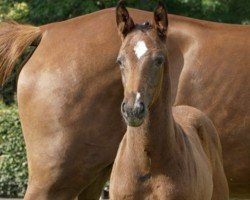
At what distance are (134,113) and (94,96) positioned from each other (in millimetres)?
1977

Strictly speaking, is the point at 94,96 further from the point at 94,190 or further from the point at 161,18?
the point at 161,18

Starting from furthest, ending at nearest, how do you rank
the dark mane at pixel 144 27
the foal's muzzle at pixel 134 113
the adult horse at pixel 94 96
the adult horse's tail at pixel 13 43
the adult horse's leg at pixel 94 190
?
the adult horse's leg at pixel 94 190, the adult horse's tail at pixel 13 43, the adult horse at pixel 94 96, the dark mane at pixel 144 27, the foal's muzzle at pixel 134 113

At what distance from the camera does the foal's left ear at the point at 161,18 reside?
5293 mm

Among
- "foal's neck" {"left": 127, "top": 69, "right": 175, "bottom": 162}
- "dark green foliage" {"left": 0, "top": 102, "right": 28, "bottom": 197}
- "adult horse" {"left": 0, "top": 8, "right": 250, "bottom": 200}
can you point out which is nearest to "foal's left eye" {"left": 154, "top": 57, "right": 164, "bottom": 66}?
"foal's neck" {"left": 127, "top": 69, "right": 175, "bottom": 162}

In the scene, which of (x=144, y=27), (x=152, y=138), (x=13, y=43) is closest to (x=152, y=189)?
(x=152, y=138)

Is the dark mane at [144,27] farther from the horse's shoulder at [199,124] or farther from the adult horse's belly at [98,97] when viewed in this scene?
the adult horse's belly at [98,97]

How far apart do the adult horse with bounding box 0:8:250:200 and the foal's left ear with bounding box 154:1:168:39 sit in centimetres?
136

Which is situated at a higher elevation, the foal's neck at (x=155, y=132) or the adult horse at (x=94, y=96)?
the foal's neck at (x=155, y=132)

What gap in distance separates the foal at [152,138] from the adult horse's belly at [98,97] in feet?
3.87

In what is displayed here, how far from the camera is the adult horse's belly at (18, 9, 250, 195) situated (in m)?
6.61

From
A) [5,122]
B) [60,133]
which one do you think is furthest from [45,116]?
[5,122]

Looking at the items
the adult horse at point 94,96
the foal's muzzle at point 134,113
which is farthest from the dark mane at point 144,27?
the adult horse at point 94,96

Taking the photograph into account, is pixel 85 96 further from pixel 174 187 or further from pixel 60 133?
pixel 174 187

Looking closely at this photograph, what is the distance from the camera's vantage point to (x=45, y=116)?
6.63 metres
